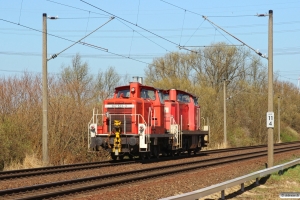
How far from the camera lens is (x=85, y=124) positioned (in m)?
27.7

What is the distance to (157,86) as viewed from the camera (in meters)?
55.8

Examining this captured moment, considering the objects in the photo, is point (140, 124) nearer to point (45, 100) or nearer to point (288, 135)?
point (45, 100)

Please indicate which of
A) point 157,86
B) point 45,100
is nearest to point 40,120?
point 45,100

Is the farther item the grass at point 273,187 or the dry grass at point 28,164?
the dry grass at point 28,164

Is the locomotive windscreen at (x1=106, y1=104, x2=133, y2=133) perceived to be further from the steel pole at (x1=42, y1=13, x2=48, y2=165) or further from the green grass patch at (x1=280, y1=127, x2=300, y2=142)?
the green grass patch at (x1=280, y1=127, x2=300, y2=142)

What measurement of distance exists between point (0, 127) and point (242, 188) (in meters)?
12.3

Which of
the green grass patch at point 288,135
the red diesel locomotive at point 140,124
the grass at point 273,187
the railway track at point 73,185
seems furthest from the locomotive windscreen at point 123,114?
the green grass patch at point 288,135

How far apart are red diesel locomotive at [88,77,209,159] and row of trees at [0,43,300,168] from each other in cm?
243

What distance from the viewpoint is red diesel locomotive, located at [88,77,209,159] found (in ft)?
74.6

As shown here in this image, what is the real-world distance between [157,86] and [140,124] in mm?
33489

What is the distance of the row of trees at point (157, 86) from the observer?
25.5 meters

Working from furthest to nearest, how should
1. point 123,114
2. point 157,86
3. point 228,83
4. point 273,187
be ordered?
point 228,83, point 157,86, point 123,114, point 273,187

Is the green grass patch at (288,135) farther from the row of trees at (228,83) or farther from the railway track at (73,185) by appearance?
the railway track at (73,185)

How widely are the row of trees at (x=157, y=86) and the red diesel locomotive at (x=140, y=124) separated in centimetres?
243
